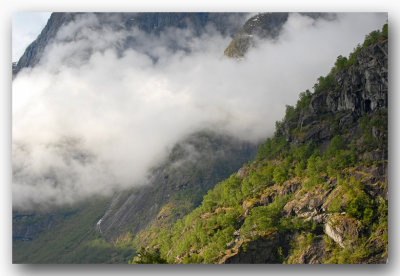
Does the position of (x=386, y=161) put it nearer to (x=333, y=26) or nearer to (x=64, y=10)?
(x=333, y=26)

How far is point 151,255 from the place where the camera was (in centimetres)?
1334

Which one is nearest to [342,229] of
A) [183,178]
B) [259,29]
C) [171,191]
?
[259,29]

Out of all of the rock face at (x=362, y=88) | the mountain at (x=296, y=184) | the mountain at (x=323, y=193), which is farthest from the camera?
the rock face at (x=362, y=88)

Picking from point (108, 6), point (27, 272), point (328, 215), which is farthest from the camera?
point (328, 215)

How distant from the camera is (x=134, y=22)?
18.7 meters

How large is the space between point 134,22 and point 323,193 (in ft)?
37.4

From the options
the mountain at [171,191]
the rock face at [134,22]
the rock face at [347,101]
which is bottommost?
the mountain at [171,191]

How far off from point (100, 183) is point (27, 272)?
28.2 metres

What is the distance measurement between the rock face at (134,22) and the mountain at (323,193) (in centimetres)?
575

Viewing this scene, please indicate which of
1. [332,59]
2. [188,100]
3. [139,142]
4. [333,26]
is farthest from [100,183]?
[333,26]

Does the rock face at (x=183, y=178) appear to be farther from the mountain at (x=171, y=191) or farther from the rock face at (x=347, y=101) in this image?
the rock face at (x=347, y=101)

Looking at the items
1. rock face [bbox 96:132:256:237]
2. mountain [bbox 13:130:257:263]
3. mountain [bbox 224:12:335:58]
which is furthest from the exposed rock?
rock face [bbox 96:132:256:237]

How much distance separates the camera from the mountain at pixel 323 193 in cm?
1363

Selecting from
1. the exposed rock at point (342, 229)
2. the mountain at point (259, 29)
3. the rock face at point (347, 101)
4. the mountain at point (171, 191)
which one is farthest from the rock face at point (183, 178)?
the exposed rock at point (342, 229)
